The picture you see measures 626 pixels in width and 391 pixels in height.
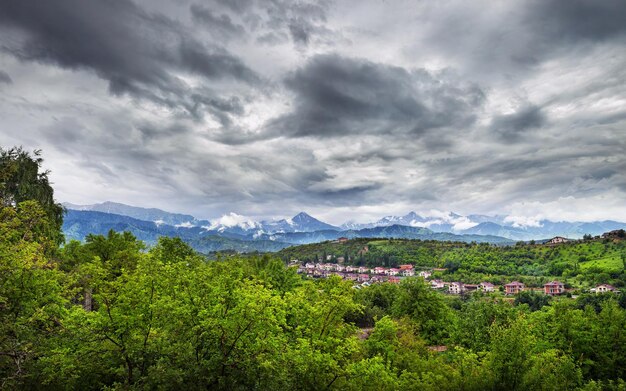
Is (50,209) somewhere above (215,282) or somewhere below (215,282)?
above

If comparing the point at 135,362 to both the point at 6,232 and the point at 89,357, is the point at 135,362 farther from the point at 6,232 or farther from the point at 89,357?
the point at 6,232

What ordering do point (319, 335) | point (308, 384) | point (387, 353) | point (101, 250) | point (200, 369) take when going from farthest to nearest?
point (101, 250)
point (387, 353)
point (319, 335)
point (308, 384)
point (200, 369)

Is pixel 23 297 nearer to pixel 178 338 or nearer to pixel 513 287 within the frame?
pixel 178 338

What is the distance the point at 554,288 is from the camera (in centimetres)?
15262

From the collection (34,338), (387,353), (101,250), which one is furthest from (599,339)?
(101,250)

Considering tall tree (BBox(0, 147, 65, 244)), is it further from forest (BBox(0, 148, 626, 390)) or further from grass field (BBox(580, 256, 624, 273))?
grass field (BBox(580, 256, 624, 273))

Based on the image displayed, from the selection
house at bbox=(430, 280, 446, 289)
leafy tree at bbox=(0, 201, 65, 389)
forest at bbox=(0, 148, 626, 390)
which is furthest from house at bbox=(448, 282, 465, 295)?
leafy tree at bbox=(0, 201, 65, 389)

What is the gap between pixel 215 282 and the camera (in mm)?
19344

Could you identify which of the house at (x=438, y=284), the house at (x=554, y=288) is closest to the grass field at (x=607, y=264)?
the house at (x=554, y=288)

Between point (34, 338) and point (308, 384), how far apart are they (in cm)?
1369

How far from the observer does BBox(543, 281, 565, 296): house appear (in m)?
150

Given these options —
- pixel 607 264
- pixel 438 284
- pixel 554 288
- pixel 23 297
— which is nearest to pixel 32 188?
pixel 23 297

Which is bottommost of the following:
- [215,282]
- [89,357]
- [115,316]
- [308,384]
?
[308,384]

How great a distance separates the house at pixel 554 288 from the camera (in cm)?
15000
